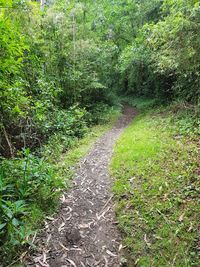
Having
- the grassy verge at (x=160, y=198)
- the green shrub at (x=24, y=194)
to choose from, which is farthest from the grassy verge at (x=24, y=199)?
the grassy verge at (x=160, y=198)

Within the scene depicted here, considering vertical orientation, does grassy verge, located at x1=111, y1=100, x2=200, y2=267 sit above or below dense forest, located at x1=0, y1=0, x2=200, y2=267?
below

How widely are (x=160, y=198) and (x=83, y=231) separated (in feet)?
4.51

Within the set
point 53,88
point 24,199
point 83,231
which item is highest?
point 53,88

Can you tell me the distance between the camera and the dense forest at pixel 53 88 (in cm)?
355

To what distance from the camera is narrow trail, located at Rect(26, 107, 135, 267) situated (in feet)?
9.37

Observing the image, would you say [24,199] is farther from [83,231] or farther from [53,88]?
[53,88]

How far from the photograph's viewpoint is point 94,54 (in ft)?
39.8

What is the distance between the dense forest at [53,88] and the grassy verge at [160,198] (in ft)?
0.36

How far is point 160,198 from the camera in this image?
380 cm

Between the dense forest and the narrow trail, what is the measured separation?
8.6 inches

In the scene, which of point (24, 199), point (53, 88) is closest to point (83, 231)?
point (24, 199)

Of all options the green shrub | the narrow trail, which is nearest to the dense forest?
the green shrub

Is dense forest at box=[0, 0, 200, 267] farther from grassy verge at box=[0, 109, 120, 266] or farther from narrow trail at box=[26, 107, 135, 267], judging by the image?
narrow trail at box=[26, 107, 135, 267]

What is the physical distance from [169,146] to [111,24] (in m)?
16.8
